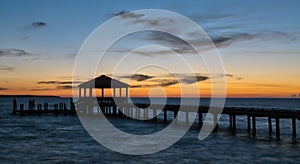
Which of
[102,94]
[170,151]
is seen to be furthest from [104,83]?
[170,151]

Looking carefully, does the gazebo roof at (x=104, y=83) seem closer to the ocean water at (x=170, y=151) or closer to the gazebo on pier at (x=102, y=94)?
the gazebo on pier at (x=102, y=94)

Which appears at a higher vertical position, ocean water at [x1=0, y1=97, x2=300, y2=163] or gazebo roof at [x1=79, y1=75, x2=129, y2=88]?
gazebo roof at [x1=79, y1=75, x2=129, y2=88]

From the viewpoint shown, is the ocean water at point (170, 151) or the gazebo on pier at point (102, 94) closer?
the ocean water at point (170, 151)

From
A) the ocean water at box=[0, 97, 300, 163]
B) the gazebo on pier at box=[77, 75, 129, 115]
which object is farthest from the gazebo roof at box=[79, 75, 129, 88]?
the ocean water at box=[0, 97, 300, 163]

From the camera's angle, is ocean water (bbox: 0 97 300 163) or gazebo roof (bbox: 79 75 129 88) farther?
gazebo roof (bbox: 79 75 129 88)

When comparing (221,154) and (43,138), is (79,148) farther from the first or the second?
(221,154)

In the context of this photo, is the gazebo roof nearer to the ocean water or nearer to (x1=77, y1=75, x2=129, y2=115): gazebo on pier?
(x1=77, y1=75, x2=129, y2=115): gazebo on pier

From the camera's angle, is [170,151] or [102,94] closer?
[170,151]

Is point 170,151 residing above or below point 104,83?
below

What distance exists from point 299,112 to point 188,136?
28.4 feet

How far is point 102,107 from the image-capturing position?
52500 mm

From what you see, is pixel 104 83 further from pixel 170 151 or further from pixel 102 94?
pixel 170 151

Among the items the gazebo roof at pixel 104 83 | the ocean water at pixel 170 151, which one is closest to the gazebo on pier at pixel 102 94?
the gazebo roof at pixel 104 83

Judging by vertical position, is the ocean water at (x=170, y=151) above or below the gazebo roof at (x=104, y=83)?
below
